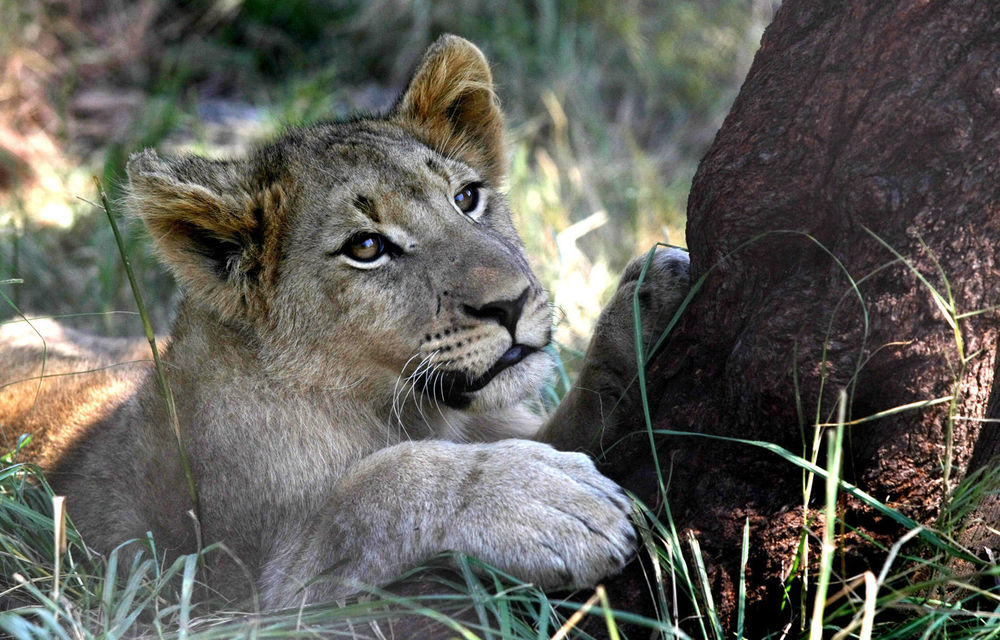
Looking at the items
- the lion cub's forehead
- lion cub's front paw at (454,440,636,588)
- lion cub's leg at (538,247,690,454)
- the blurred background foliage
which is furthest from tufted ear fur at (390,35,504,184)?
the blurred background foliage

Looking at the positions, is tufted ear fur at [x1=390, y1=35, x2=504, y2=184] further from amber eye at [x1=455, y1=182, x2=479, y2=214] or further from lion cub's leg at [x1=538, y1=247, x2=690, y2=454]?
lion cub's leg at [x1=538, y1=247, x2=690, y2=454]

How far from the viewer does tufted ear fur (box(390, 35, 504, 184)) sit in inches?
167

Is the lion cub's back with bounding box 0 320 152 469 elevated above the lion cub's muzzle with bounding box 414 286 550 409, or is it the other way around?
the lion cub's muzzle with bounding box 414 286 550 409

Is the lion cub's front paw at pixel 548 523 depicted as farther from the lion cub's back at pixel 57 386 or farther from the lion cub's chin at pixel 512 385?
the lion cub's back at pixel 57 386

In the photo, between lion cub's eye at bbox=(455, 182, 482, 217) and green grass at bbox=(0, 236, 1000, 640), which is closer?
green grass at bbox=(0, 236, 1000, 640)

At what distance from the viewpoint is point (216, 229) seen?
361cm

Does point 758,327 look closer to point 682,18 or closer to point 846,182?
point 846,182

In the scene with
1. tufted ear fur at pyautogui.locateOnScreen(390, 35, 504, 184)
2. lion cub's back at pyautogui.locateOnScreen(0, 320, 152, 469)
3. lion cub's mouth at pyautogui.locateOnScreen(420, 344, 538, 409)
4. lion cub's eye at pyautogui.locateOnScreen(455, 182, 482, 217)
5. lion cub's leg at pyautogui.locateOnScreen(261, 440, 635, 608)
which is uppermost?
tufted ear fur at pyautogui.locateOnScreen(390, 35, 504, 184)

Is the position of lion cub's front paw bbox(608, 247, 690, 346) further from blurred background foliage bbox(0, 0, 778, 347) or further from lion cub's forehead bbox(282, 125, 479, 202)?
blurred background foliage bbox(0, 0, 778, 347)

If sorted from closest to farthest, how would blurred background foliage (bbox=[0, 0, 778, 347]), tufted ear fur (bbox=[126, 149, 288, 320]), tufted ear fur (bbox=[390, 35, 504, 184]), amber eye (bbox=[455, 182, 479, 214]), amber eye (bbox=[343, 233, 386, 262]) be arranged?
tufted ear fur (bbox=[126, 149, 288, 320])
amber eye (bbox=[343, 233, 386, 262])
amber eye (bbox=[455, 182, 479, 214])
tufted ear fur (bbox=[390, 35, 504, 184])
blurred background foliage (bbox=[0, 0, 778, 347])

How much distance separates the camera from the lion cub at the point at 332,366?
3217 mm

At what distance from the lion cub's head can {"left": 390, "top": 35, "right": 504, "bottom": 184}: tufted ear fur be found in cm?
51

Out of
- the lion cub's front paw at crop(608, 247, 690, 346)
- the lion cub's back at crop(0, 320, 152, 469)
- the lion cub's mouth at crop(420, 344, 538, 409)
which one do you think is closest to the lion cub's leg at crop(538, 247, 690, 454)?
the lion cub's front paw at crop(608, 247, 690, 346)

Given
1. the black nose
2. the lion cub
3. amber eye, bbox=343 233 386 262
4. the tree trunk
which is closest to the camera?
the tree trunk
